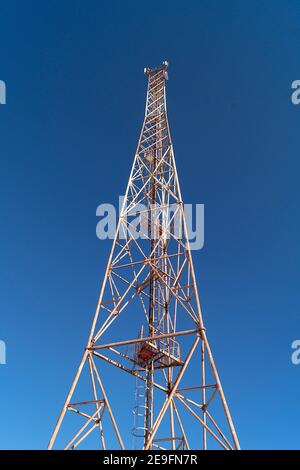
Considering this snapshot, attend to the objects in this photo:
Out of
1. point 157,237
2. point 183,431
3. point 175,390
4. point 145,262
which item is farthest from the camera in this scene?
point 157,237

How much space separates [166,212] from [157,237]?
142 cm

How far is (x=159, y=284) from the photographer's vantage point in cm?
1930

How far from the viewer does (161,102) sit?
2616cm

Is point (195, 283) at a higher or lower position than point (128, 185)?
lower
